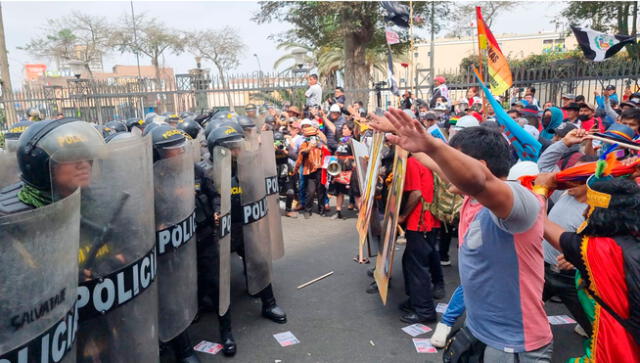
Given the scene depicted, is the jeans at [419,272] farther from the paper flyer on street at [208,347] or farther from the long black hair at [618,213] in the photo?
the long black hair at [618,213]

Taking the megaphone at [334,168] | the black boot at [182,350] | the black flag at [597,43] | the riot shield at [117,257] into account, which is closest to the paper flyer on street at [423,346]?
the black boot at [182,350]

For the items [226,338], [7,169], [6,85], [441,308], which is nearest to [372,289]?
[441,308]

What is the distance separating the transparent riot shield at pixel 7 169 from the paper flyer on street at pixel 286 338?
241 cm

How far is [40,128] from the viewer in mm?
2074

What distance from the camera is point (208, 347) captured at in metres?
3.83

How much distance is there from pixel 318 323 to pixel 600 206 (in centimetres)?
280

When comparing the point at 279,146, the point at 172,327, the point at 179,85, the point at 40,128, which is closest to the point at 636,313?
the point at 172,327

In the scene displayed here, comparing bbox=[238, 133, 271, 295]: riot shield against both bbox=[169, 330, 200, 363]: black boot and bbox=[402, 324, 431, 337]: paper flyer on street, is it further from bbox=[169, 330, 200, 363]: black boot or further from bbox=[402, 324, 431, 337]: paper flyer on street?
bbox=[402, 324, 431, 337]: paper flyer on street

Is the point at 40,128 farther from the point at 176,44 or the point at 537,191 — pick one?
the point at 176,44

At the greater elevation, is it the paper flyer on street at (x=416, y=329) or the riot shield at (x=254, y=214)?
the riot shield at (x=254, y=214)

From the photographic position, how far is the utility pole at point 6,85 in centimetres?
1569

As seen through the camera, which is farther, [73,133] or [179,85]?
[179,85]

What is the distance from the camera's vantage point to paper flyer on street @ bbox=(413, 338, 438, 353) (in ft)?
12.1

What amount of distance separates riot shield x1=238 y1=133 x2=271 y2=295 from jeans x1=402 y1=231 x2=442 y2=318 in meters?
1.32
